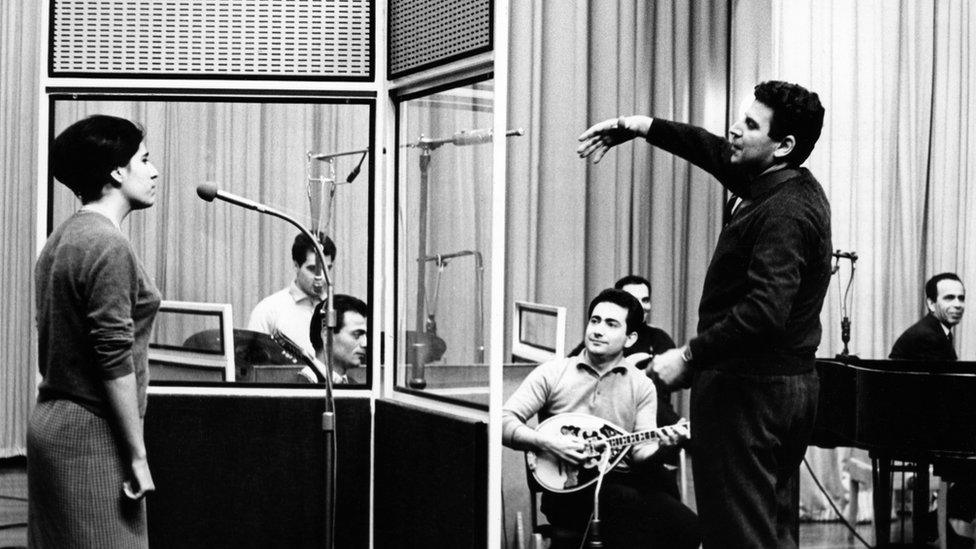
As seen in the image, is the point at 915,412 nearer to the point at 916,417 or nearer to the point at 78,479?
the point at 916,417

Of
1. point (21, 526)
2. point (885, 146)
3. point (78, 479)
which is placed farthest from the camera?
point (885, 146)

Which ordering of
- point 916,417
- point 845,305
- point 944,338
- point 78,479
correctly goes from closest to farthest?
point 78,479 < point 916,417 < point 944,338 < point 845,305

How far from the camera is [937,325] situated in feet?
20.1

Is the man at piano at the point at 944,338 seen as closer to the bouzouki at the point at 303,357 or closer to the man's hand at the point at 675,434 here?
the man's hand at the point at 675,434

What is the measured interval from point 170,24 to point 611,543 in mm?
2135

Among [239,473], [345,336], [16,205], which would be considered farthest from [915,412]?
[16,205]

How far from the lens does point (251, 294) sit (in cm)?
462

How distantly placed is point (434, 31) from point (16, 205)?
12.5ft

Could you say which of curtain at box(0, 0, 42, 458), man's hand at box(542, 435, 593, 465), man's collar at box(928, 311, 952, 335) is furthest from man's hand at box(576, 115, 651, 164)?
curtain at box(0, 0, 42, 458)

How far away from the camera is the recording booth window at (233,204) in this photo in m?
3.41

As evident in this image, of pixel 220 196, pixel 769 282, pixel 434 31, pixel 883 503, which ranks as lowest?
pixel 883 503

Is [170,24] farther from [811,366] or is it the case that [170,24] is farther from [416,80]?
[811,366]

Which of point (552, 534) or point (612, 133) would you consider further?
point (552, 534)

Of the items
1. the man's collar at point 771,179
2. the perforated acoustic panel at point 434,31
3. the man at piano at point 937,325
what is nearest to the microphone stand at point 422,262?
the perforated acoustic panel at point 434,31
